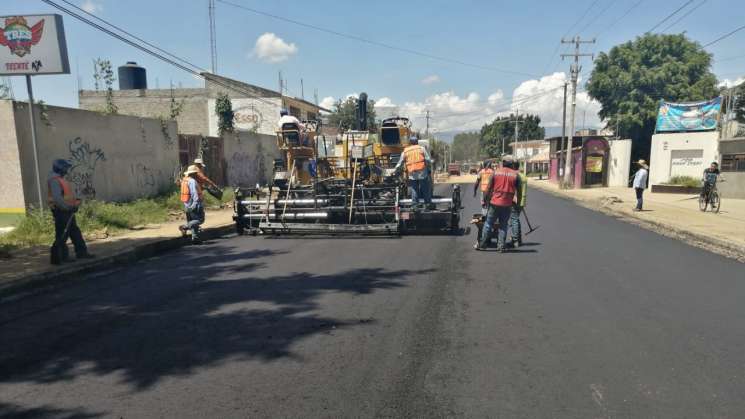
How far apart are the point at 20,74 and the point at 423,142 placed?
9.43m

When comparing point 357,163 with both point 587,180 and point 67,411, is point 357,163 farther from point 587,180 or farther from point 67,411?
point 587,180

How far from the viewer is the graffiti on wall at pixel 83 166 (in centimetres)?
1170

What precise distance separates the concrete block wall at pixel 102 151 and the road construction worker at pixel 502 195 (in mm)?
9781

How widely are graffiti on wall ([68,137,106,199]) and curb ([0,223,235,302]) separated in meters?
3.98

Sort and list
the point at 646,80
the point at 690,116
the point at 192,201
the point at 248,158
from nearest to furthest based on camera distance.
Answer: the point at 192,201, the point at 248,158, the point at 690,116, the point at 646,80

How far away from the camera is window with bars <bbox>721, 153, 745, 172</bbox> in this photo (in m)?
21.4

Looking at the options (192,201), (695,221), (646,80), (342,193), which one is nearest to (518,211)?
(342,193)

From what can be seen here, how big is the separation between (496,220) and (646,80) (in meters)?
32.5

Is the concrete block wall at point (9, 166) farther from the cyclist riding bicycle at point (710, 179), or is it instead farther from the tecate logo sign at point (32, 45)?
the cyclist riding bicycle at point (710, 179)

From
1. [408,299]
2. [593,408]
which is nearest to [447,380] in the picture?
[593,408]

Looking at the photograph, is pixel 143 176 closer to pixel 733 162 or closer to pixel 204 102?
pixel 204 102

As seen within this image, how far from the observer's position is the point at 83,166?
12.1 meters

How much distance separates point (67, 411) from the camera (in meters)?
3.14

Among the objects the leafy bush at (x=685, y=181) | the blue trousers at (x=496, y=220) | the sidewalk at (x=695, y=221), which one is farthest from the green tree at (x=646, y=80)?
the blue trousers at (x=496, y=220)
